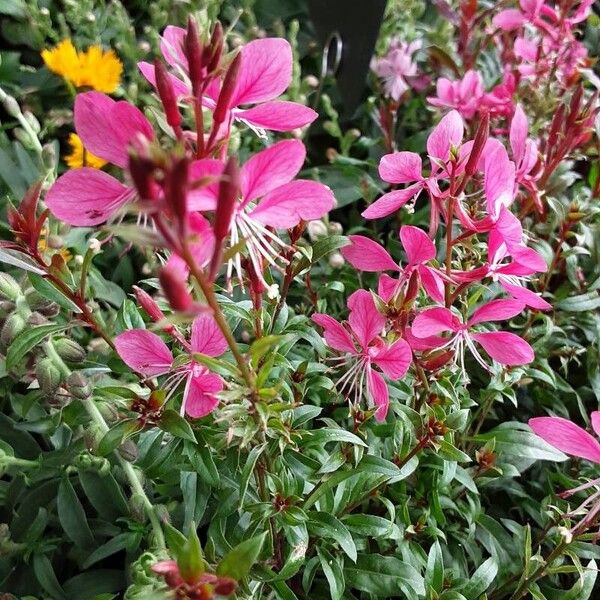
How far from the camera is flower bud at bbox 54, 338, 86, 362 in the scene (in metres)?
0.59

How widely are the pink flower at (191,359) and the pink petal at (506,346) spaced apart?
22 cm

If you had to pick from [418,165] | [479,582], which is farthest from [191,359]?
[479,582]

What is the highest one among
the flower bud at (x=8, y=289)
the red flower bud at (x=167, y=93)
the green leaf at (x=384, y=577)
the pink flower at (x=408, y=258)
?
the red flower bud at (x=167, y=93)

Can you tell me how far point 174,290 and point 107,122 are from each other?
16 cm

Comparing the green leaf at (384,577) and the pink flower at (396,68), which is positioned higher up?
the pink flower at (396,68)

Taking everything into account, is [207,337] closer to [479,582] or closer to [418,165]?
[418,165]

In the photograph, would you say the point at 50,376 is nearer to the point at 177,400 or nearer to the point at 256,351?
the point at 177,400

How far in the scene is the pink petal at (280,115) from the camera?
0.46 m

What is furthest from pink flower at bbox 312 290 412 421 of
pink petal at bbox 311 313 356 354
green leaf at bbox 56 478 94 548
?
green leaf at bbox 56 478 94 548

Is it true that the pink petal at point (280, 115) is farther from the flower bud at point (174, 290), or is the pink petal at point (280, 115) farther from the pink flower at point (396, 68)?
the pink flower at point (396, 68)

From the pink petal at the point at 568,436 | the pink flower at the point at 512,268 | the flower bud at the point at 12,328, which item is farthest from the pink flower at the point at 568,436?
the flower bud at the point at 12,328

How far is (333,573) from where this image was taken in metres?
0.61

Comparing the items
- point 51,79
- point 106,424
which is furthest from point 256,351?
point 51,79

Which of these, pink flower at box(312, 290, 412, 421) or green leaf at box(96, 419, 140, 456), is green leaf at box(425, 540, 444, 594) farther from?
green leaf at box(96, 419, 140, 456)
